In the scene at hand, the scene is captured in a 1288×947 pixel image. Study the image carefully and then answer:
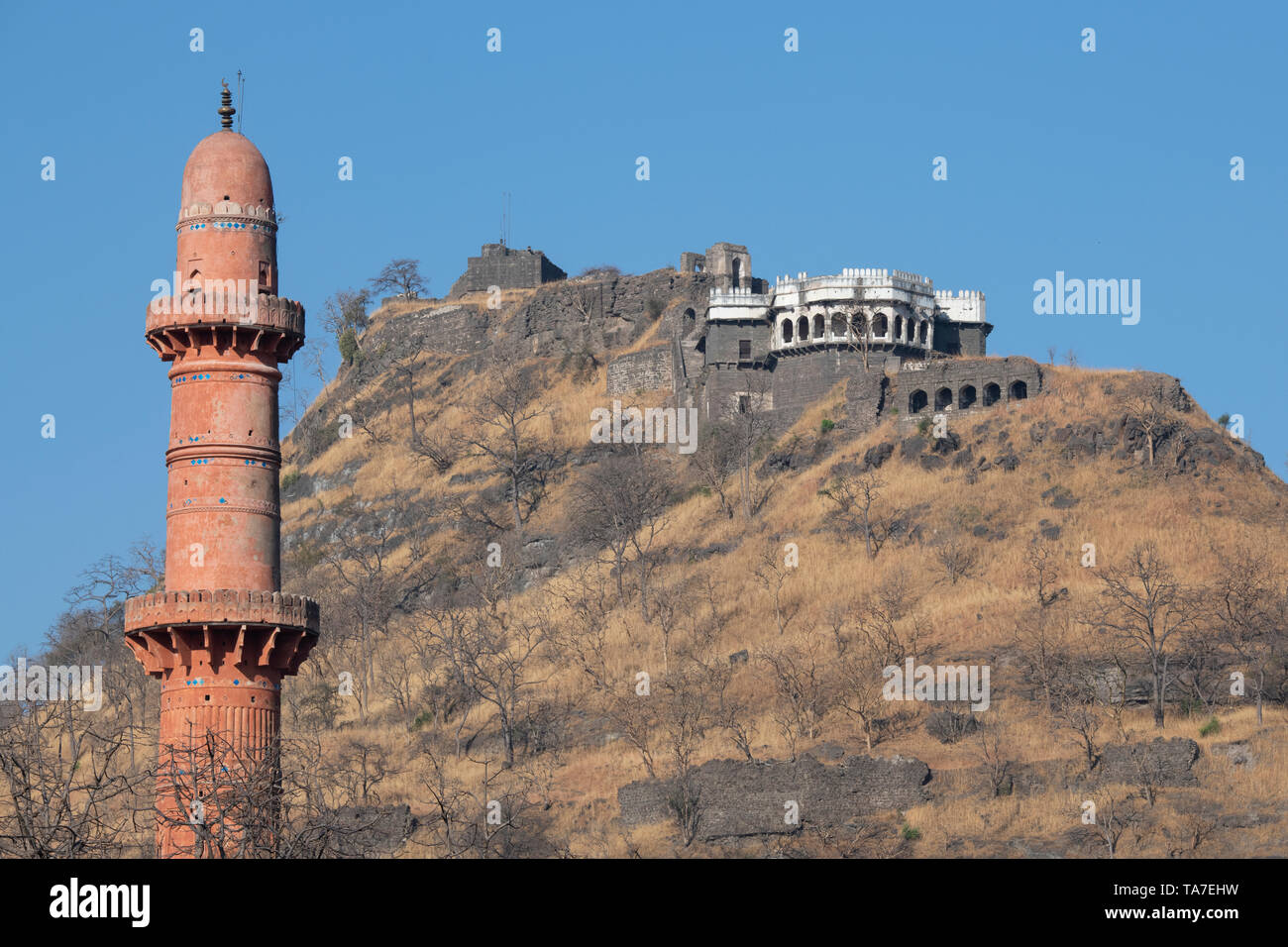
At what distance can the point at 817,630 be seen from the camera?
82812mm

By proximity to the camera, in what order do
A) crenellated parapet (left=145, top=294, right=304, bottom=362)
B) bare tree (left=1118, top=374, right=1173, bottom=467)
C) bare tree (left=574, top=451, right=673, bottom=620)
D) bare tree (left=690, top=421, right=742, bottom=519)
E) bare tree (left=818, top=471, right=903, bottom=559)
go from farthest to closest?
bare tree (left=690, top=421, right=742, bottom=519)
bare tree (left=574, top=451, right=673, bottom=620)
bare tree (left=1118, top=374, right=1173, bottom=467)
bare tree (left=818, top=471, right=903, bottom=559)
crenellated parapet (left=145, top=294, right=304, bottom=362)

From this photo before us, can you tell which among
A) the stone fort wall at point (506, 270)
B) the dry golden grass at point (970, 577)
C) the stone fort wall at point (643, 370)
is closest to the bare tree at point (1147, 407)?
the dry golden grass at point (970, 577)

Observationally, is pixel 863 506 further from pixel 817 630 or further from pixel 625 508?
pixel 625 508

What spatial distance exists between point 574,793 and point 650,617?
17.5 m

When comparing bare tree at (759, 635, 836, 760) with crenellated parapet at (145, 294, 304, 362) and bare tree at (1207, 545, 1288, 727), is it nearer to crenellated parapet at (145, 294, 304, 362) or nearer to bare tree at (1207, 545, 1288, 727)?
bare tree at (1207, 545, 1288, 727)

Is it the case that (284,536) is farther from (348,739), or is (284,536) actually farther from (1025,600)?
(1025,600)

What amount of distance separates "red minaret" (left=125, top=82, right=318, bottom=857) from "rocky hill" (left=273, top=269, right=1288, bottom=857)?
17.5 meters

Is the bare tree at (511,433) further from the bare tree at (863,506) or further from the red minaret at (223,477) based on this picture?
the red minaret at (223,477)

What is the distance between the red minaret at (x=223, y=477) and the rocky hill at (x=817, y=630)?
17452 millimetres

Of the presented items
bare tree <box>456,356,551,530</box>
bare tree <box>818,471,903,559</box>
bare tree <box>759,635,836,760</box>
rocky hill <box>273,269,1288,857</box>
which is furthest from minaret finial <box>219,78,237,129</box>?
bare tree <box>456,356,551,530</box>

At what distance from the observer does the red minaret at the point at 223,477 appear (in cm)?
3725

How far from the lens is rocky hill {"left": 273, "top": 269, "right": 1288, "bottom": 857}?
66750 millimetres

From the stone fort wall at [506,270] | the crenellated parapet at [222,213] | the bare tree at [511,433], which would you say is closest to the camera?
the crenellated parapet at [222,213]

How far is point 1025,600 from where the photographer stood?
8125 cm
